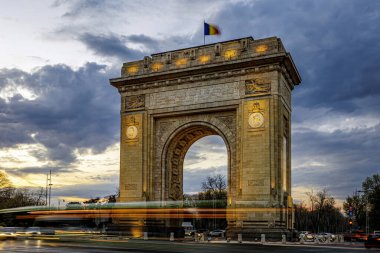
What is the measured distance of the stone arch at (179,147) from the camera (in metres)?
39.7

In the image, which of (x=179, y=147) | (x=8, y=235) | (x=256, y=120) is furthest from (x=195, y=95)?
(x=8, y=235)

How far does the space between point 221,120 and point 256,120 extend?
3.33 meters

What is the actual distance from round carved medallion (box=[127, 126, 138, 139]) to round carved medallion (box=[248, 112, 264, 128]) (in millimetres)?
10275

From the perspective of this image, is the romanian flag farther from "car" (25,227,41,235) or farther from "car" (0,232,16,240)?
"car" (0,232,16,240)

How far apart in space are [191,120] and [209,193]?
2153 inches

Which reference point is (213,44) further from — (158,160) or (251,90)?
(158,160)

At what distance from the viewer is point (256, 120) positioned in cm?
3728

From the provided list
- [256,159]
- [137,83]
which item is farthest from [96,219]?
[256,159]

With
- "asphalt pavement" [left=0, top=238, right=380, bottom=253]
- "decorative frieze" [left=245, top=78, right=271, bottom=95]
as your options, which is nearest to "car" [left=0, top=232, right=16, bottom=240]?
"asphalt pavement" [left=0, top=238, right=380, bottom=253]

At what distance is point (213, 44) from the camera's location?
40.0 m

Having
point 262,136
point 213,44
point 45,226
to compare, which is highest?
point 213,44

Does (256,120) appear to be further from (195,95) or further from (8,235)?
(8,235)

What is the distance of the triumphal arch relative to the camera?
36.6 meters

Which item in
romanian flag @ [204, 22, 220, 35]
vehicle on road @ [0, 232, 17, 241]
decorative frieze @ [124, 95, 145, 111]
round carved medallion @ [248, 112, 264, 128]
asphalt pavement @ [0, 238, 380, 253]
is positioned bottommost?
vehicle on road @ [0, 232, 17, 241]
